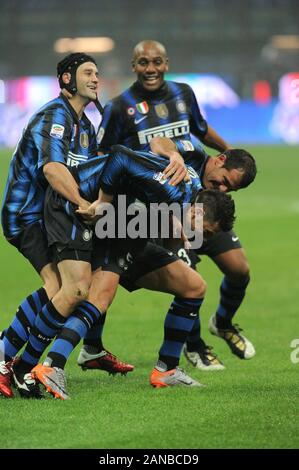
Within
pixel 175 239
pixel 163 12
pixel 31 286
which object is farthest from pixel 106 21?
pixel 175 239

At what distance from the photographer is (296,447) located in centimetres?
485

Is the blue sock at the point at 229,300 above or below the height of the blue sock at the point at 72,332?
below

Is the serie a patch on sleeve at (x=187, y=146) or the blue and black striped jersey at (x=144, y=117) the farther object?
the blue and black striped jersey at (x=144, y=117)

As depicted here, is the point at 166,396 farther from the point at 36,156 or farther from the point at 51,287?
the point at 36,156

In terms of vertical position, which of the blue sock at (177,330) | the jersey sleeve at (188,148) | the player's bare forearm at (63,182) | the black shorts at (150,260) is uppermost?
the jersey sleeve at (188,148)

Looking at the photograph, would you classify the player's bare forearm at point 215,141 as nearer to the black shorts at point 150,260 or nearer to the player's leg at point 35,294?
the black shorts at point 150,260

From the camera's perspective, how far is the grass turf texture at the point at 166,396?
16.5 feet

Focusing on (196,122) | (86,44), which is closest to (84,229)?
(196,122)

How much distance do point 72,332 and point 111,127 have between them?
205 centimetres

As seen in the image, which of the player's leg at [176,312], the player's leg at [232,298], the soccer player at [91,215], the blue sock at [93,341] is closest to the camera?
the soccer player at [91,215]

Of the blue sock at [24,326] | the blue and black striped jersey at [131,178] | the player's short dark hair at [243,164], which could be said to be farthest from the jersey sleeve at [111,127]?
the blue sock at [24,326]

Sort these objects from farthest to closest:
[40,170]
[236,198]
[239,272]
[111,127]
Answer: [236,198] → [239,272] → [111,127] → [40,170]

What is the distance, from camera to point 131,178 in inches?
237

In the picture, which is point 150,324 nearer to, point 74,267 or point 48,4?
point 74,267
